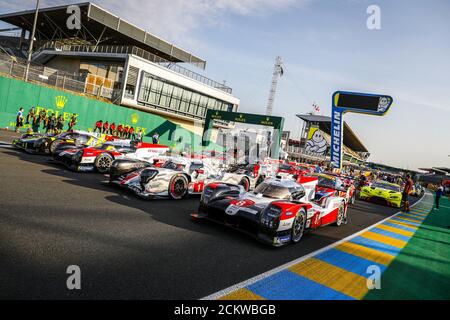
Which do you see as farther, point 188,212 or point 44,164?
point 44,164

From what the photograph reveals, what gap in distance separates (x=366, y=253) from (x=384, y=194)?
10.7 meters

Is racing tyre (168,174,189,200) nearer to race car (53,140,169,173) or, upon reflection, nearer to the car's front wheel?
race car (53,140,169,173)

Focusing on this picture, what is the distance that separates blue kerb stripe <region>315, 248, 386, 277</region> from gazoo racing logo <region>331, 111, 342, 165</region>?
1503 centimetres

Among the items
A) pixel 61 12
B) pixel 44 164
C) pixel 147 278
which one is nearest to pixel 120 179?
pixel 44 164

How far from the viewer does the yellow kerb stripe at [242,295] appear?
11.3 ft

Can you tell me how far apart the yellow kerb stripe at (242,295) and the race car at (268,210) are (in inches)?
72.8

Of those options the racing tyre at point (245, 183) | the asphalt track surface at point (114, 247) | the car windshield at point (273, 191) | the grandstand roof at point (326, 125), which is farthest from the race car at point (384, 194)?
the grandstand roof at point (326, 125)

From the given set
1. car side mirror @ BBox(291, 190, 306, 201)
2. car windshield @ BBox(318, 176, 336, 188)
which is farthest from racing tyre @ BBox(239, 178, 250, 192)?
car side mirror @ BBox(291, 190, 306, 201)

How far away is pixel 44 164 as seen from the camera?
10383 millimetres

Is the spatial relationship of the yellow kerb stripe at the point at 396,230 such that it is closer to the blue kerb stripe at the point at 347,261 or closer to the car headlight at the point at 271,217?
the blue kerb stripe at the point at 347,261

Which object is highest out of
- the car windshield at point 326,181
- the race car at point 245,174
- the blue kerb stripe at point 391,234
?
the car windshield at point 326,181
